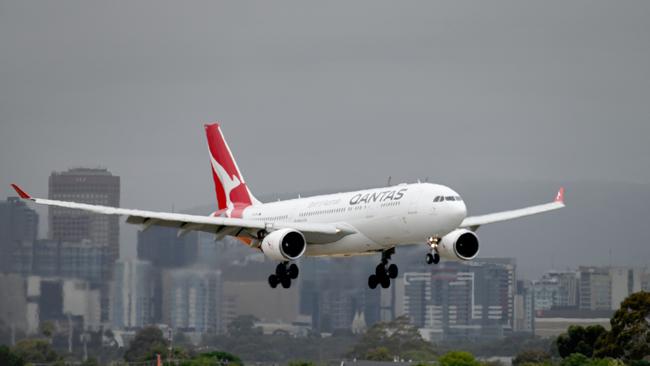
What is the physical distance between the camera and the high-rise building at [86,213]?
121m

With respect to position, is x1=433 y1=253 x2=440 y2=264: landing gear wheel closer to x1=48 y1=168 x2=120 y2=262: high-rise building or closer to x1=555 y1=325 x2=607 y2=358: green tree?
x1=48 y1=168 x2=120 y2=262: high-rise building

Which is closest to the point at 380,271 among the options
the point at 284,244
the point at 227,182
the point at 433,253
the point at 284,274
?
the point at 284,274

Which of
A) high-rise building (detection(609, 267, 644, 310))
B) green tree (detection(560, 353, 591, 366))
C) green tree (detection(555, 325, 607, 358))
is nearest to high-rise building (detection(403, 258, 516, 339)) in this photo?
high-rise building (detection(609, 267, 644, 310))

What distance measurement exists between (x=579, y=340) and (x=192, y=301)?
33.8 m

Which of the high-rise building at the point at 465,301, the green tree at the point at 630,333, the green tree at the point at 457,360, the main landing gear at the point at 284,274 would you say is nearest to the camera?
the main landing gear at the point at 284,274

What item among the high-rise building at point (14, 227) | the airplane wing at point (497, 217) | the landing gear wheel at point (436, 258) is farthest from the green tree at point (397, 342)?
the landing gear wheel at point (436, 258)

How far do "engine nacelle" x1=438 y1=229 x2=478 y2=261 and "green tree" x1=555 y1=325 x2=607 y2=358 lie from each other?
2340 inches

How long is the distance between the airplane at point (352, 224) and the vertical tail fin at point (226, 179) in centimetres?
414

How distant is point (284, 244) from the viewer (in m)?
70.4

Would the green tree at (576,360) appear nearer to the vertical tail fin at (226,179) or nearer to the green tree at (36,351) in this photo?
the green tree at (36,351)

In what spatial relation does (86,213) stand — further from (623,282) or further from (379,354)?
(623,282)

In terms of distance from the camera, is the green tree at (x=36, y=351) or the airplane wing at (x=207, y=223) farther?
the green tree at (x=36, y=351)

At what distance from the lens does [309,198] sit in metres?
75.3

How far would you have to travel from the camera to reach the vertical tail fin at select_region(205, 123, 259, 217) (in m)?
82.7
